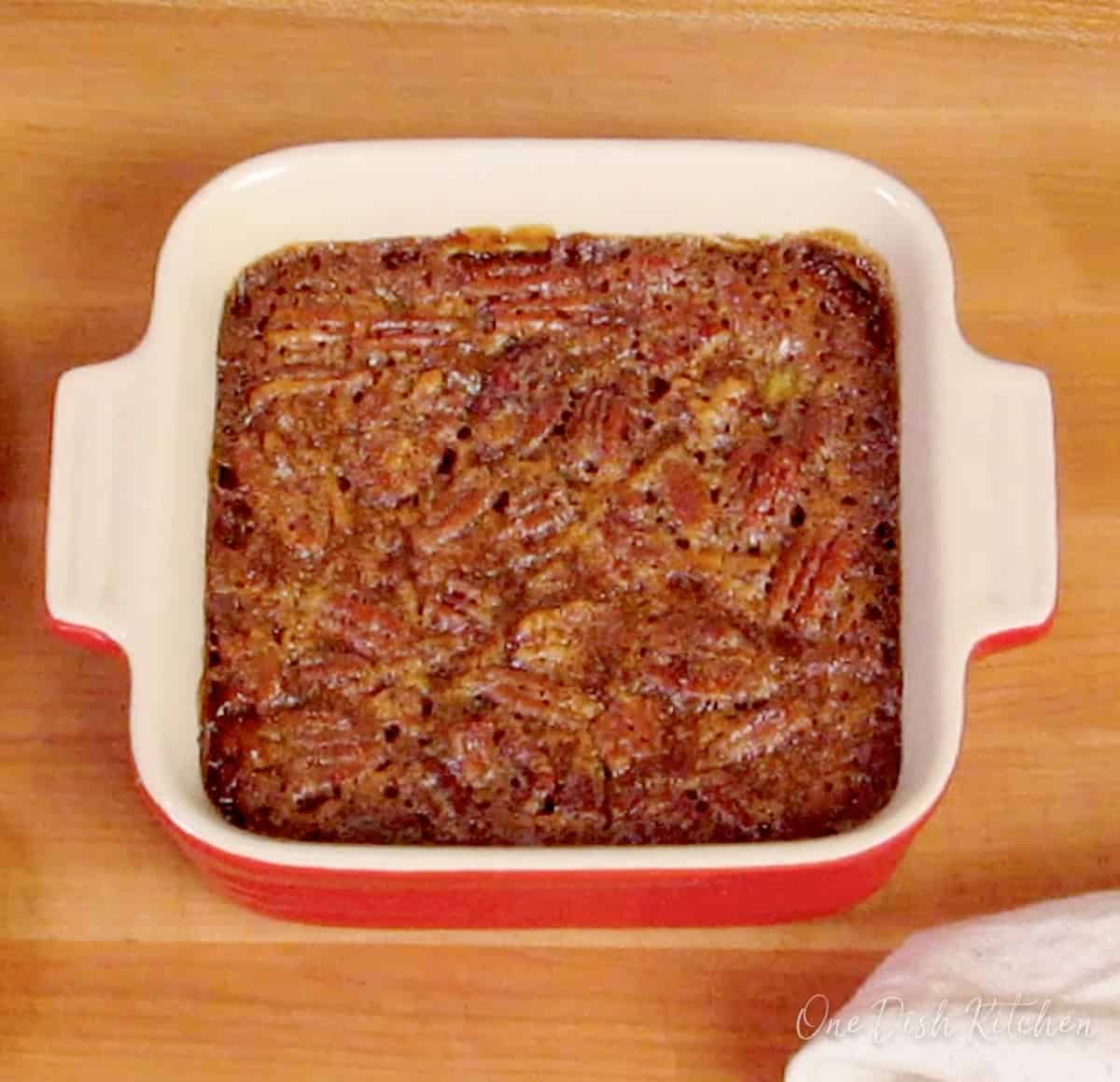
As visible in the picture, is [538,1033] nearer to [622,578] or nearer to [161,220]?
[622,578]

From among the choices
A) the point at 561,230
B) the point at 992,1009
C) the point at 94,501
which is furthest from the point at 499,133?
the point at 992,1009

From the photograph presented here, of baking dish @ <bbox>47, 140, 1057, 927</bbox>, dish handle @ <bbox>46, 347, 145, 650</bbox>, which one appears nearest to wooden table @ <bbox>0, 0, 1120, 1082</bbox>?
baking dish @ <bbox>47, 140, 1057, 927</bbox>

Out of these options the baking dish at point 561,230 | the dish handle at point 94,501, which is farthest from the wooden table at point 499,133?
the dish handle at point 94,501

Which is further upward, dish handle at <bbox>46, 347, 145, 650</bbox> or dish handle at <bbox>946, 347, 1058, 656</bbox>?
dish handle at <bbox>946, 347, 1058, 656</bbox>

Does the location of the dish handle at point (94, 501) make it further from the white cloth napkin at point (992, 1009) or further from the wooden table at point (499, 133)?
the white cloth napkin at point (992, 1009)

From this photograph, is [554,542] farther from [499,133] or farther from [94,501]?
[499,133]

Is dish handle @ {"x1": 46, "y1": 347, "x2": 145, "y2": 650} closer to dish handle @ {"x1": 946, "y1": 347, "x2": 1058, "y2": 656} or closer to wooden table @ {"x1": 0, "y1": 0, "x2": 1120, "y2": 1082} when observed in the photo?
wooden table @ {"x1": 0, "y1": 0, "x2": 1120, "y2": 1082}

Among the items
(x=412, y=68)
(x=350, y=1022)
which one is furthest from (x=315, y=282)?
(x=350, y=1022)
